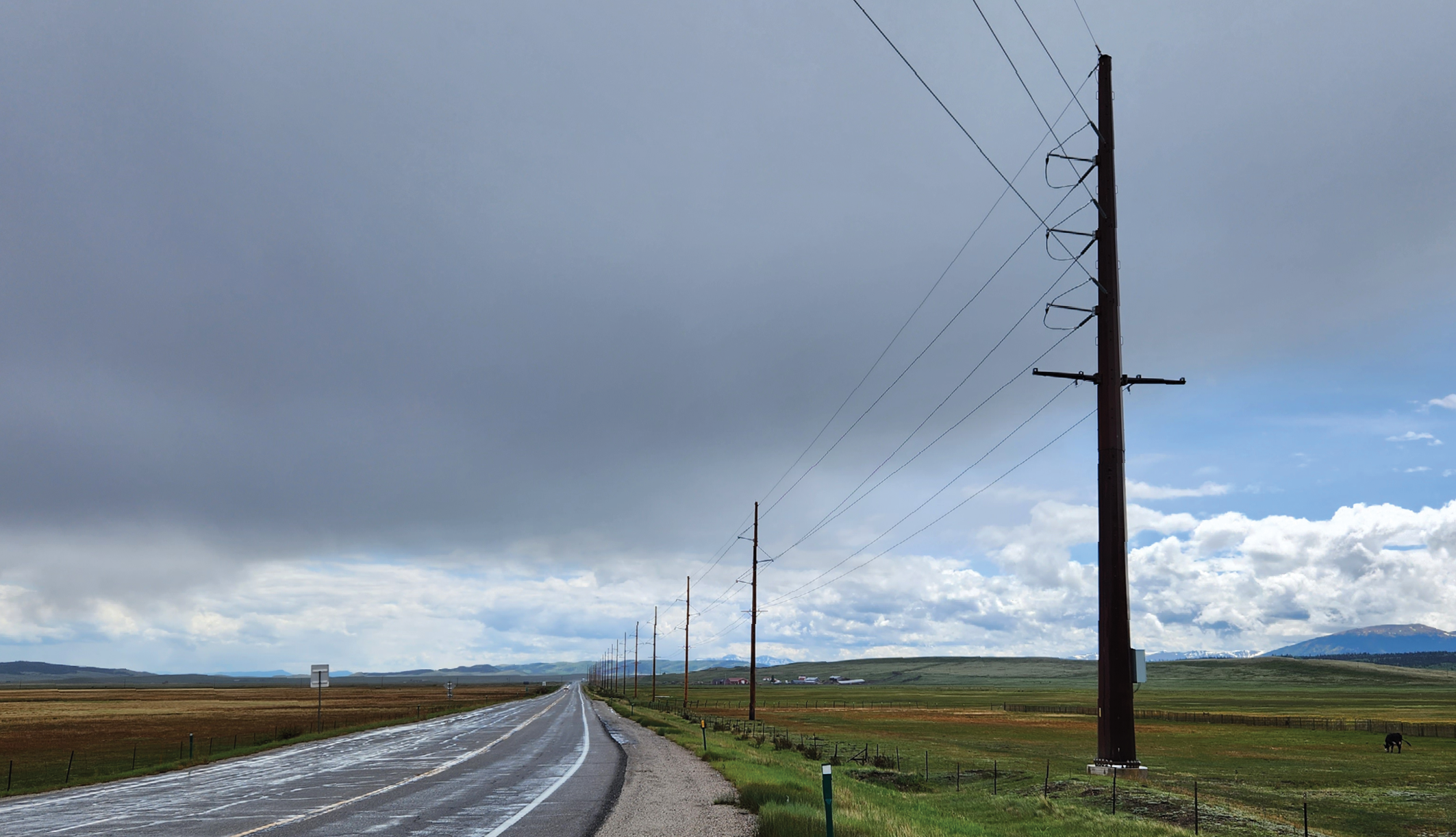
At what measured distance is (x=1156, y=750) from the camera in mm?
58094

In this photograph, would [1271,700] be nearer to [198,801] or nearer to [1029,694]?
[1029,694]

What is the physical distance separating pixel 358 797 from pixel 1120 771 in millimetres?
18197

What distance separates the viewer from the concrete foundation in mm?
20547

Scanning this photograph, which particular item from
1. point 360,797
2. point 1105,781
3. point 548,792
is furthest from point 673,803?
point 1105,781

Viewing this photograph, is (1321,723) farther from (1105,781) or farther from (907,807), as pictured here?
(907,807)

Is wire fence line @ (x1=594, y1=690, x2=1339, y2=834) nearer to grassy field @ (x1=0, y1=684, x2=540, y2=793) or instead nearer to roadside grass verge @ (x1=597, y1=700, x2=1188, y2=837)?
roadside grass verge @ (x1=597, y1=700, x2=1188, y2=837)

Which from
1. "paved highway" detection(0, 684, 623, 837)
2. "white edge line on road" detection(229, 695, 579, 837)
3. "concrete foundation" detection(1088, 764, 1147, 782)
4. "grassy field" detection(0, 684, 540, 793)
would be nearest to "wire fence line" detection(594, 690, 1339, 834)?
"concrete foundation" detection(1088, 764, 1147, 782)

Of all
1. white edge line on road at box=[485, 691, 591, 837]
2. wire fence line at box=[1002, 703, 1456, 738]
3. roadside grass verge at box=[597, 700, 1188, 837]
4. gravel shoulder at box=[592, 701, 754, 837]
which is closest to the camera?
roadside grass verge at box=[597, 700, 1188, 837]

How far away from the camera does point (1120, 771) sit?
20547 mm

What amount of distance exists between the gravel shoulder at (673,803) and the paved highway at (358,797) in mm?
515

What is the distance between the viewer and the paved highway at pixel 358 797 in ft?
54.6

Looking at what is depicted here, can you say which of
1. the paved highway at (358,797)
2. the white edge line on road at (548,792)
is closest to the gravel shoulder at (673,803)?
the paved highway at (358,797)

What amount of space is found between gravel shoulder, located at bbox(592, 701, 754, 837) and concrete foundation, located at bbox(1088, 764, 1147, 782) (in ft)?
28.7

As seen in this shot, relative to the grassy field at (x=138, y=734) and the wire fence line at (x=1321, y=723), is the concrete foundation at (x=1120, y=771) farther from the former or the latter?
the wire fence line at (x=1321, y=723)
